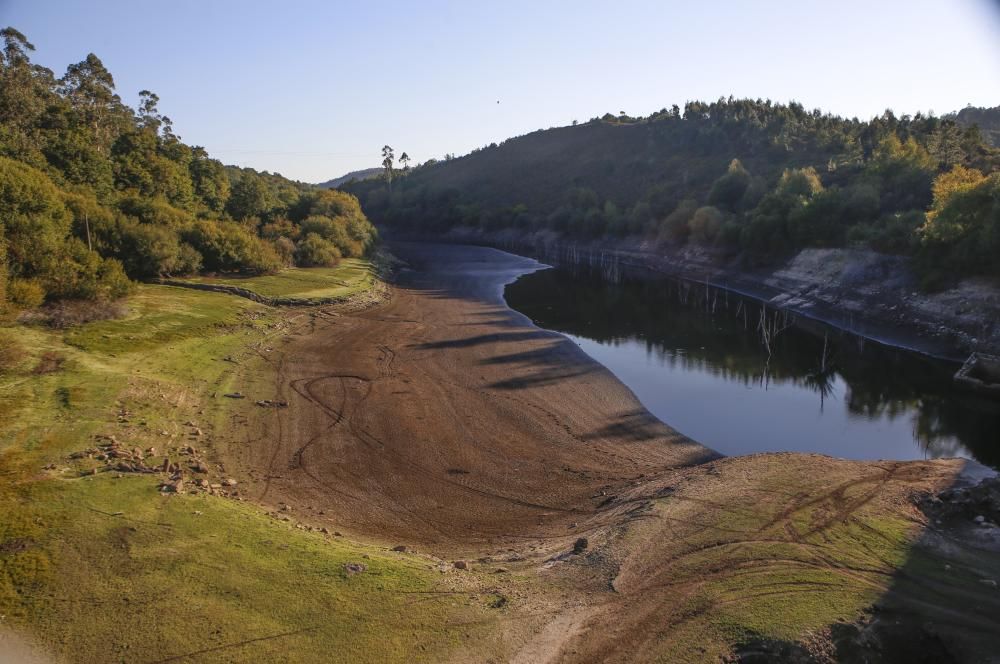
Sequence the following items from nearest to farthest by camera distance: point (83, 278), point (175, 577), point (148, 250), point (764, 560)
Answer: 1. point (175, 577)
2. point (764, 560)
3. point (83, 278)
4. point (148, 250)

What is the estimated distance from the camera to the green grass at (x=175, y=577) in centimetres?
1120

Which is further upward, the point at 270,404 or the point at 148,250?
the point at 148,250

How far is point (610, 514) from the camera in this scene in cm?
1845

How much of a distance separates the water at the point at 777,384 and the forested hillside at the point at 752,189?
13.3 m

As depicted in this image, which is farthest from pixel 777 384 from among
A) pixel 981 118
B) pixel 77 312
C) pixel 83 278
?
pixel 981 118

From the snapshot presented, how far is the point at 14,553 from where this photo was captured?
1312 cm

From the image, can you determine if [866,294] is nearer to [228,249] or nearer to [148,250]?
[228,249]

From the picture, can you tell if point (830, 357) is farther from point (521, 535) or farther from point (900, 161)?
point (900, 161)

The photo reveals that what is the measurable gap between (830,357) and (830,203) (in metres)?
32.6

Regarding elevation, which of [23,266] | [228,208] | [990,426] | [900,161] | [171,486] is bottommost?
[990,426]

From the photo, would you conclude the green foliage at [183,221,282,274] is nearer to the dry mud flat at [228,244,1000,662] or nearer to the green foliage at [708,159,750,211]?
the dry mud flat at [228,244,1000,662]

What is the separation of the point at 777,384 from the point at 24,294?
40850 millimetres

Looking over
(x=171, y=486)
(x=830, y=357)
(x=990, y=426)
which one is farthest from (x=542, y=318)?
(x=171, y=486)

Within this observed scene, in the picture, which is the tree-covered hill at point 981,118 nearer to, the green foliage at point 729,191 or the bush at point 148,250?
the green foliage at point 729,191
